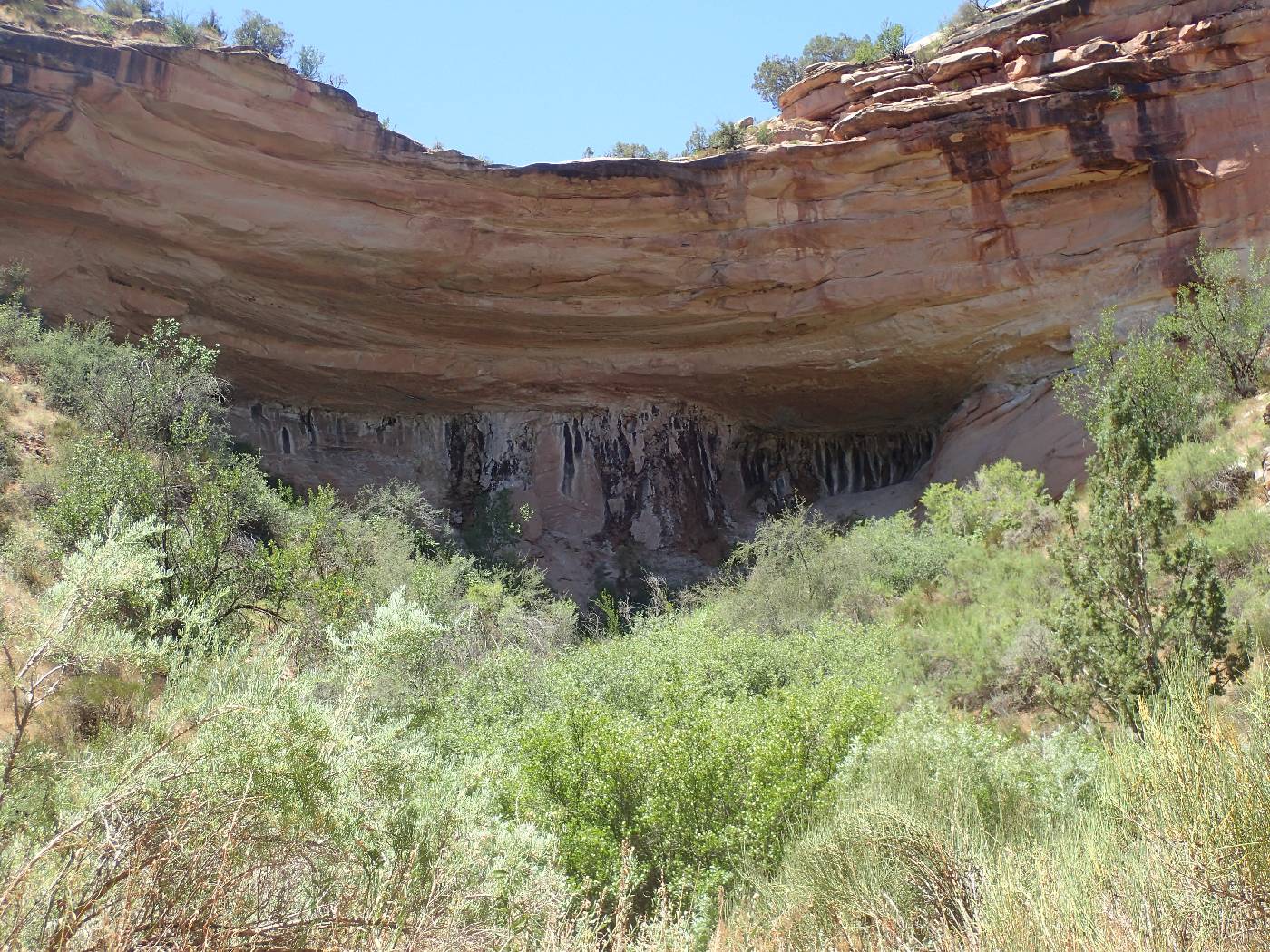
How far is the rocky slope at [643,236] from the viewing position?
1440cm

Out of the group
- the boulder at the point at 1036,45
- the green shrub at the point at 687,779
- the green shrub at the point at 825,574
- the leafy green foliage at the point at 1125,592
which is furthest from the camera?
the boulder at the point at 1036,45

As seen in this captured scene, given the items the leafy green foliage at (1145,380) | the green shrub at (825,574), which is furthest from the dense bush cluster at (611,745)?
the leafy green foliage at (1145,380)

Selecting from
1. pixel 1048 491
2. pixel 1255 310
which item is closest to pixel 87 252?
pixel 1048 491

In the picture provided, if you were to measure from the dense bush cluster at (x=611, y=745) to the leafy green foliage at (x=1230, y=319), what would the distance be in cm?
202

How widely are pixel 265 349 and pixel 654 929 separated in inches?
589

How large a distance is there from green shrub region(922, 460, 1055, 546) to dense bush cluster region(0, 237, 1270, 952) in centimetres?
138

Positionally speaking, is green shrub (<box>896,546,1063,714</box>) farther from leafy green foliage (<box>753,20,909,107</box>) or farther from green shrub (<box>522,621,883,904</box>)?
leafy green foliage (<box>753,20,909,107</box>)

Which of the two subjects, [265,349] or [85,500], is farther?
[265,349]

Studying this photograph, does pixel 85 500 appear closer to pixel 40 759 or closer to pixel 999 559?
pixel 40 759

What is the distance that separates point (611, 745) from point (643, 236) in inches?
472

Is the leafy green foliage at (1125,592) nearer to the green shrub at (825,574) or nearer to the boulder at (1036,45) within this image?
the green shrub at (825,574)

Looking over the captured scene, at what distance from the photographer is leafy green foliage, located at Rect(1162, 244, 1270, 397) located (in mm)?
13688

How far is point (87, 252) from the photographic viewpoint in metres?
15.3

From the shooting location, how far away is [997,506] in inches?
572
